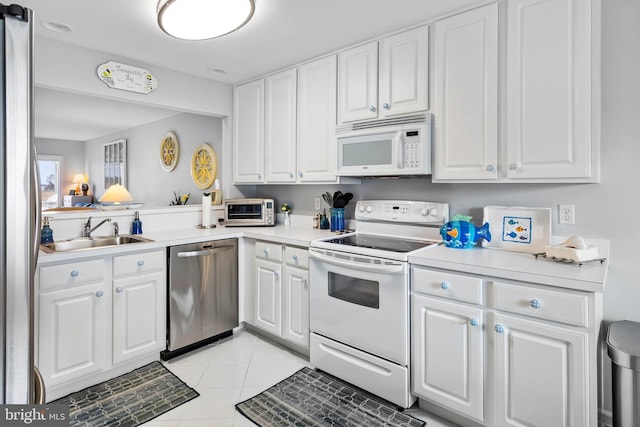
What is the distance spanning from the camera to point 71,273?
2.15 metres

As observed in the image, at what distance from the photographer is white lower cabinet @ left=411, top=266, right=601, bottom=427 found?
149 cm

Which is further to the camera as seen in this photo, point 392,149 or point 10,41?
point 392,149

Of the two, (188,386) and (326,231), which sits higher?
(326,231)

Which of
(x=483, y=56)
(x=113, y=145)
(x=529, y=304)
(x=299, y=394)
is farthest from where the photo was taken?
(x=113, y=145)

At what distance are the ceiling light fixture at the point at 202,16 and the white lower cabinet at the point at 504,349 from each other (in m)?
1.71

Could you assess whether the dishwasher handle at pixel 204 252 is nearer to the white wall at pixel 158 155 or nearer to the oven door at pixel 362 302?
the oven door at pixel 362 302

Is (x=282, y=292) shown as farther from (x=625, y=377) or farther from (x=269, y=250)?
(x=625, y=377)

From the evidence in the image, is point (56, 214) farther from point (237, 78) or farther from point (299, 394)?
point (299, 394)

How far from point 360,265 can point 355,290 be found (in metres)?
0.21

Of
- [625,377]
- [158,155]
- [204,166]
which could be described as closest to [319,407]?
[625,377]

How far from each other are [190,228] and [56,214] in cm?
104

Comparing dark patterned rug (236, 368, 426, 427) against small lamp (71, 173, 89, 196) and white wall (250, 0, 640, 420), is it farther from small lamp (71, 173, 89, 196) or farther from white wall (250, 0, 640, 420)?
small lamp (71, 173, 89, 196)

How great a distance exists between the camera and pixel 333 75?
2750mm

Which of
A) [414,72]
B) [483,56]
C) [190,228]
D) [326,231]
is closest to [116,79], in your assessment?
[190,228]
